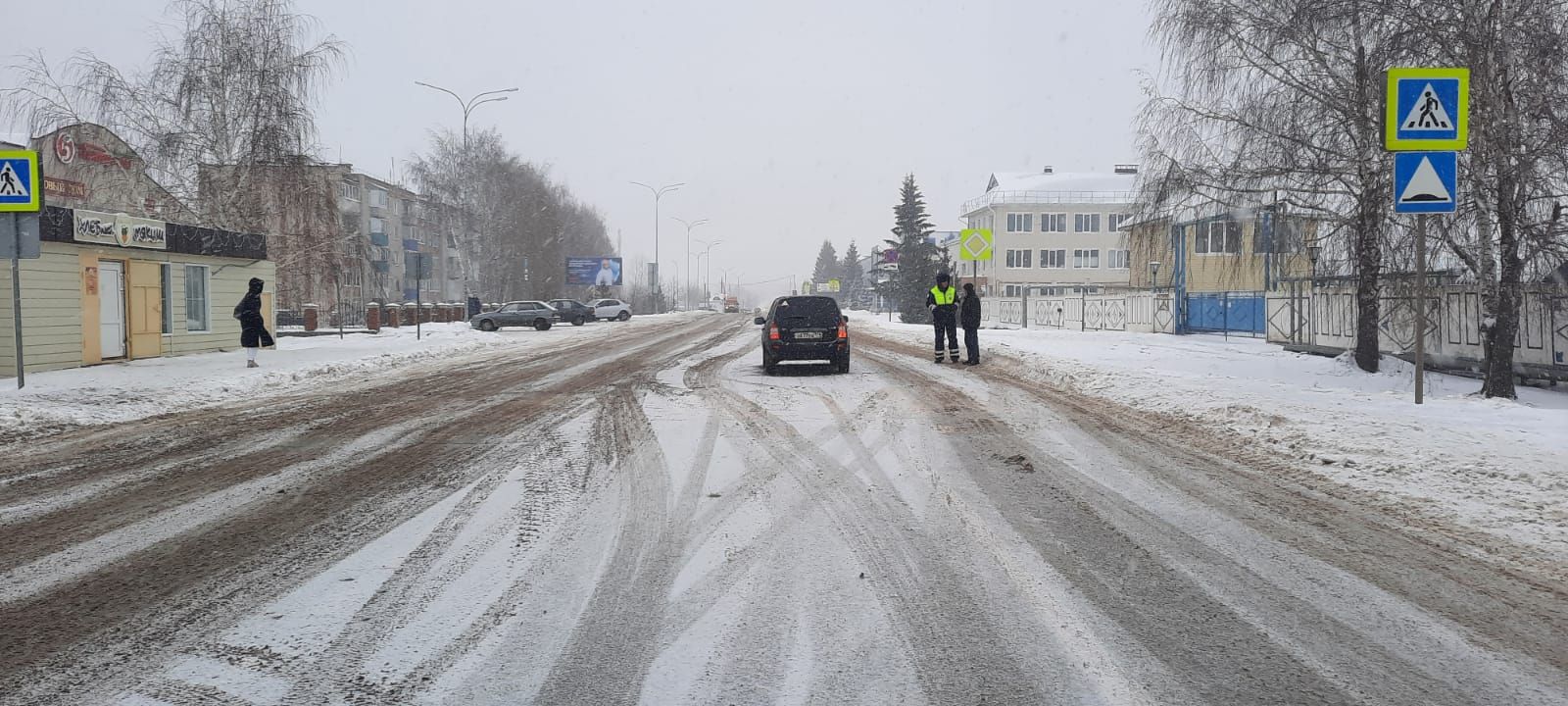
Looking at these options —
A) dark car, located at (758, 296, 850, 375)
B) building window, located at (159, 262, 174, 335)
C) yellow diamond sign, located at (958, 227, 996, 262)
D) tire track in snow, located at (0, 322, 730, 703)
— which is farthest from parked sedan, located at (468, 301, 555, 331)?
tire track in snow, located at (0, 322, 730, 703)

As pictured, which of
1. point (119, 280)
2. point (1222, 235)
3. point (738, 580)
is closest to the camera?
point (738, 580)

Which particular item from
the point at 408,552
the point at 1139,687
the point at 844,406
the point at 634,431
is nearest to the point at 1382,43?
the point at 844,406

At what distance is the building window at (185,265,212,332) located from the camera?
72.3ft

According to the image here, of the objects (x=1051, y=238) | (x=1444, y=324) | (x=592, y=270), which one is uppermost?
(x=1051, y=238)

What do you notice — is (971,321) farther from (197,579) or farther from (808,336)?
(197,579)

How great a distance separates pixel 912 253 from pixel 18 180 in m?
51.2

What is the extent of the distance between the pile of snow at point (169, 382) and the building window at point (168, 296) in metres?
0.96

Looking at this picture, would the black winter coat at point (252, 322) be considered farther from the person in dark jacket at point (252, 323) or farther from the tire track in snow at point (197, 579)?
the tire track in snow at point (197, 579)

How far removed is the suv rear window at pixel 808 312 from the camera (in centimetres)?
1659

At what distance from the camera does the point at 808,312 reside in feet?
54.7

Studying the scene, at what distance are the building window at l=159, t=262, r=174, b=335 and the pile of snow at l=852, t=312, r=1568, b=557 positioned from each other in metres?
19.5

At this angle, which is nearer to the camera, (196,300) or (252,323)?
(252,323)

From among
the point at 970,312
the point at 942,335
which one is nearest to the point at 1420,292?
the point at 970,312

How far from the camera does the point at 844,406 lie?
11.4 metres
